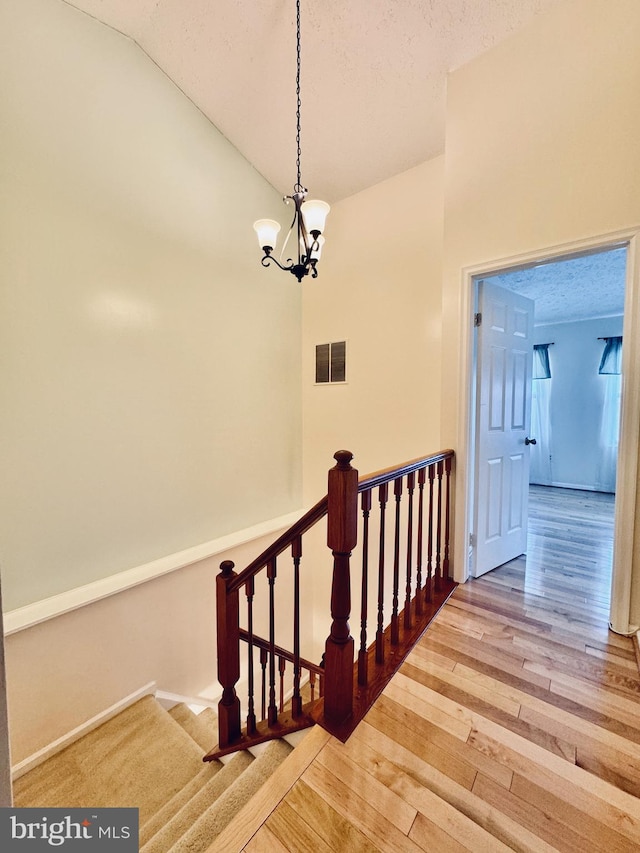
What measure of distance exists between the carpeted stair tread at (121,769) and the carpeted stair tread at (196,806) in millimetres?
386

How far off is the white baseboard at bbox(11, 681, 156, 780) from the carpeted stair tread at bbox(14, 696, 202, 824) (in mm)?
28

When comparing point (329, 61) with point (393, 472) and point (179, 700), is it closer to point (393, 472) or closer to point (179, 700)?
point (393, 472)

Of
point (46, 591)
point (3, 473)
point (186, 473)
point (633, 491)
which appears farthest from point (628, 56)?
point (46, 591)

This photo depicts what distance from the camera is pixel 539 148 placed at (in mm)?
1948

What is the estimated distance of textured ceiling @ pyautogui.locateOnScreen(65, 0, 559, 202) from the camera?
203 cm

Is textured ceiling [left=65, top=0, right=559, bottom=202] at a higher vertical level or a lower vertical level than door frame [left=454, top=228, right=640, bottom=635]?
higher

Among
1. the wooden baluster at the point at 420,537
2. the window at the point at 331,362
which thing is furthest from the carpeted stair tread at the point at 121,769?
the window at the point at 331,362

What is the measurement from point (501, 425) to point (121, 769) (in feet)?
10.7

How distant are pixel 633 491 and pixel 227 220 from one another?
3.50m

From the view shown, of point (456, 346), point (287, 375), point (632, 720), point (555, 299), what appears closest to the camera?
point (632, 720)

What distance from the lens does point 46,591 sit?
6.94ft

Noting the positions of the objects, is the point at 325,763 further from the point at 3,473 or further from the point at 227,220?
the point at 227,220

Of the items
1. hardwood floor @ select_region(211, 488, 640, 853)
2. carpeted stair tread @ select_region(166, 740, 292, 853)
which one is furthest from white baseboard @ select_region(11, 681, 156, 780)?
hardwood floor @ select_region(211, 488, 640, 853)

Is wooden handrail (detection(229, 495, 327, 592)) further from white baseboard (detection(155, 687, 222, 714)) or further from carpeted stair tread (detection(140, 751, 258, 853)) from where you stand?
white baseboard (detection(155, 687, 222, 714))
